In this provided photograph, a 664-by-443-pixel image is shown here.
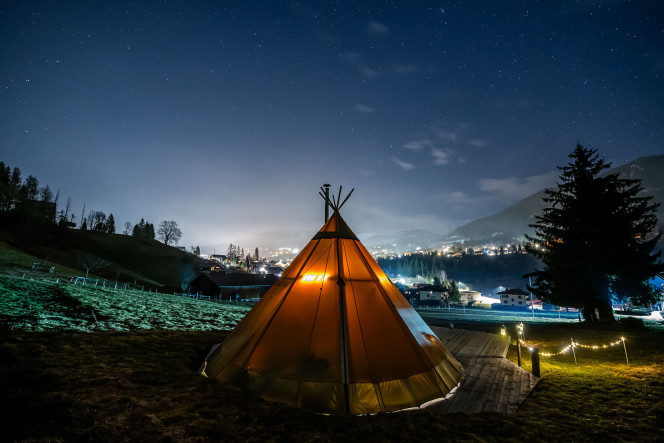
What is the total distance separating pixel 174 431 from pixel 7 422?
2277 millimetres

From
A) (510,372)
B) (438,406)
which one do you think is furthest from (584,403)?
(438,406)

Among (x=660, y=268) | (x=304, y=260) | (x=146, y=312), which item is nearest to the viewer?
(x=304, y=260)

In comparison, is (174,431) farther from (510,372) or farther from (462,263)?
(462,263)

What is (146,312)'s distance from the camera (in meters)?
13.8

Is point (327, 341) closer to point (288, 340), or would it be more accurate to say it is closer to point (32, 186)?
point (288, 340)

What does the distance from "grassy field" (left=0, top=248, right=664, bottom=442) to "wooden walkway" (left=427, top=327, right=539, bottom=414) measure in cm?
30

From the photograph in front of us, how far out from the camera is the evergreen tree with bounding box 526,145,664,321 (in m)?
16.0

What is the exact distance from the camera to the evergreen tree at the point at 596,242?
16.0 metres

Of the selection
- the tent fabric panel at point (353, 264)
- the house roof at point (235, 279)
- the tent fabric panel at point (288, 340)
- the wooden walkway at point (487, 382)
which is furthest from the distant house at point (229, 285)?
the tent fabric panel at point (288, 340)

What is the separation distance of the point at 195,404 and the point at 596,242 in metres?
22.8

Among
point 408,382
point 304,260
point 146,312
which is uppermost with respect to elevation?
point 304,260

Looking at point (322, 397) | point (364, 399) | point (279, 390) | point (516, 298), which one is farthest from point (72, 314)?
point (516, 298)

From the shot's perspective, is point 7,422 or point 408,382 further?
point 408,382

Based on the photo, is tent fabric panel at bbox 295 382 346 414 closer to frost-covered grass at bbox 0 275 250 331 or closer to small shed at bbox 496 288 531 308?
frost-covered grass at bbox 0 275 250 331
